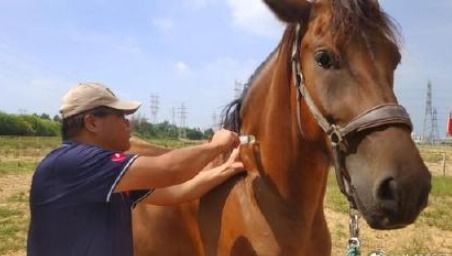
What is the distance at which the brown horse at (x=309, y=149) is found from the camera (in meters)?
2.22

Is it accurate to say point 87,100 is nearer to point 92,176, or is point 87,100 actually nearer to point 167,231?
point 92,176

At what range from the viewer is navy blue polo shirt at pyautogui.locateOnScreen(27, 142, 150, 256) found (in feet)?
8.57

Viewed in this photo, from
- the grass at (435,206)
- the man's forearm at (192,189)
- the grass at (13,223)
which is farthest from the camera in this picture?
the grass at (435,206)

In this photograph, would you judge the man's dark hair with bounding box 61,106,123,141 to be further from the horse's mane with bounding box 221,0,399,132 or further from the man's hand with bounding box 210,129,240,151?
the horse's mane with bounding box 221,0,399,132

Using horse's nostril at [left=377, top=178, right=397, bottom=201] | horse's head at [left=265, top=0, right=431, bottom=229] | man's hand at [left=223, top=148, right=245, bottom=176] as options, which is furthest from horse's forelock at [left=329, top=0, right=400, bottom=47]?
man's hand at [left=223, top=148, right=245, bottom=176]

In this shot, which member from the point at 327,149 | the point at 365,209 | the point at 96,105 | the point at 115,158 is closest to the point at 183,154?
the point at 115,158

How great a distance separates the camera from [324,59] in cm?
255

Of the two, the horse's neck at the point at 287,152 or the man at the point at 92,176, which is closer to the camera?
the man at the point at 92,176

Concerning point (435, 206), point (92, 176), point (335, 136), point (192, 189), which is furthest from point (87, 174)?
point (435, 206)

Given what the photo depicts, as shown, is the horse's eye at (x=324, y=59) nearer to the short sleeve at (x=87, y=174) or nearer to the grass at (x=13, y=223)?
the short sleeve at (x=87, y=174)

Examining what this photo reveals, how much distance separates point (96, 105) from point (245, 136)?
39.7 inches

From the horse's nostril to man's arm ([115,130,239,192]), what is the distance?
1.07 meters

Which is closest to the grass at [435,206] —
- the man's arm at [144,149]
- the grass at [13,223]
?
→ the grass at [13,223]

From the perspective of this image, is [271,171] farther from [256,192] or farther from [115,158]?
[115,158]
